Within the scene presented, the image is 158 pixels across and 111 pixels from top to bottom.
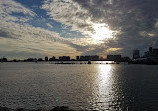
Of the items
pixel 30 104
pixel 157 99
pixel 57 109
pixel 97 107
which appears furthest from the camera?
pixel 157 99

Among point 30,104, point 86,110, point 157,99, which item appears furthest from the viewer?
point 157,99

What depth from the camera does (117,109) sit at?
29219mm

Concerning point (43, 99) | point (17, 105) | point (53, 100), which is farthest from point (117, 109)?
point (17, 105)

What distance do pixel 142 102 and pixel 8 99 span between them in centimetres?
3258

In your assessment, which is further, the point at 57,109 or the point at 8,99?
the point at 8,99

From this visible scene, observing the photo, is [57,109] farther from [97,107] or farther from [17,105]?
[17,105]

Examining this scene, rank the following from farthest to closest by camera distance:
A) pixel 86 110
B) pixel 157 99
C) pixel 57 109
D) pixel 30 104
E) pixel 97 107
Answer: pixel 157 99, pixel 30 104, pixel 97 107, pixel 86 110, pixel 57 109

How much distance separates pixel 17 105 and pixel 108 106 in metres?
20.0

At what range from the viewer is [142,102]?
1324 inches

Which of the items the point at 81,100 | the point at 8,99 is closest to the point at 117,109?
the point at 81,100

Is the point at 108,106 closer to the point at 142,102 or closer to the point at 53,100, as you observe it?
the point at 142,102

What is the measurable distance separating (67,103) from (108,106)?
930 centimetres

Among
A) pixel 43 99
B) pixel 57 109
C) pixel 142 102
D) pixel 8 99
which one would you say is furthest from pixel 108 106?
pixel 8 99

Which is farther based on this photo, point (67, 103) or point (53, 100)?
point (53, 100)
